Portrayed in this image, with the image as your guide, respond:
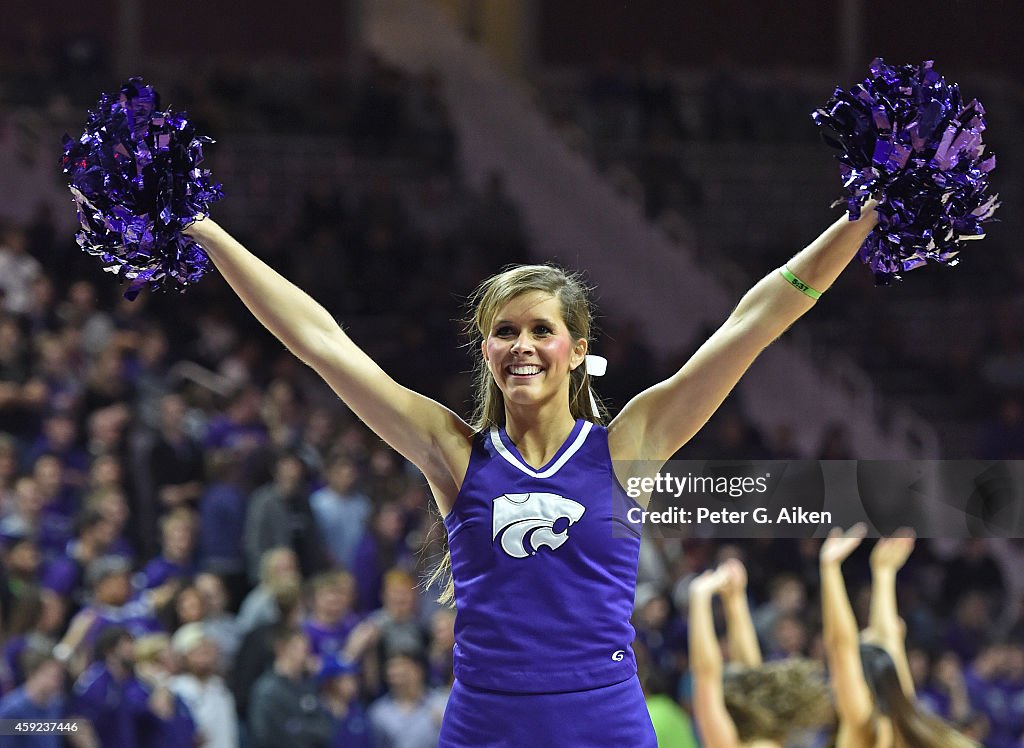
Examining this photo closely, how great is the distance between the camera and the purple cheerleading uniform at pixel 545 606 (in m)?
2.38

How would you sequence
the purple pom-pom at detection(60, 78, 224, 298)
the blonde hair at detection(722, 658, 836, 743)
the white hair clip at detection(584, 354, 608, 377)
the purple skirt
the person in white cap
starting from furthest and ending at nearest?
the person in white cap
the blonde hair at detection(722, 658, 836, 743)
the white hair clip at detection(584, 354, 608, 377)
the purple pom-pom at detection(60, 78, 224, 298)
the purple skirt

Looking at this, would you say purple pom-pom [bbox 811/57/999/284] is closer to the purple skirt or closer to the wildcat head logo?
the wildcat head logo

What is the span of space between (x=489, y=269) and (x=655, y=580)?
14.1 ft

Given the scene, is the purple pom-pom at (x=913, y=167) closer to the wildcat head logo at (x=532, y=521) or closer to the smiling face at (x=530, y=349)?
the smiling face at (x=530, y=349)

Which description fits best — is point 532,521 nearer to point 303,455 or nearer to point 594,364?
point 594,364

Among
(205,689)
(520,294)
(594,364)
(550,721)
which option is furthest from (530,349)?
(205,689)

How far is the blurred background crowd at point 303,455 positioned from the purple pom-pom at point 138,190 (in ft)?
2.79

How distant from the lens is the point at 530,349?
251cm

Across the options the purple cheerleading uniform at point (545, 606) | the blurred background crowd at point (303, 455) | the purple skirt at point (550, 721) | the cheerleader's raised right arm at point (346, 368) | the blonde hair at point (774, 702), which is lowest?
the purple skirt at point (550, 721)

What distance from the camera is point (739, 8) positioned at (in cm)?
1545

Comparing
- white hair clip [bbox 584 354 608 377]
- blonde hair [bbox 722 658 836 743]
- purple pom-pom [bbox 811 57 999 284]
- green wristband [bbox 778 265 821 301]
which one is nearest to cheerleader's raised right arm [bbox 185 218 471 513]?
white hair clip [bbox 584 354 608 377]

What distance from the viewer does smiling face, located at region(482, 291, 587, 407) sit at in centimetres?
251

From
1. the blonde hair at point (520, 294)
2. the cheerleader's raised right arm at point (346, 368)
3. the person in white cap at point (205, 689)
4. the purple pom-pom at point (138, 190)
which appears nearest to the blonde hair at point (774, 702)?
the blonde hair at point (520, 294)

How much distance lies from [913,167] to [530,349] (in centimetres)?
70
